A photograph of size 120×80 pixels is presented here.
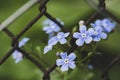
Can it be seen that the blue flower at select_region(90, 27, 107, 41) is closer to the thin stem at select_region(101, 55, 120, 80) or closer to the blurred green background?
the thin stem at select_region(101, 55, 120, 80)

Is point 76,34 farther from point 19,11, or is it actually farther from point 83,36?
point 19,11

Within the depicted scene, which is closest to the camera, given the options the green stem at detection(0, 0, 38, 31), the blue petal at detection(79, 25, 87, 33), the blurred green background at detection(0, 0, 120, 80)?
the green stem at detection(0, 0, 38, 31)

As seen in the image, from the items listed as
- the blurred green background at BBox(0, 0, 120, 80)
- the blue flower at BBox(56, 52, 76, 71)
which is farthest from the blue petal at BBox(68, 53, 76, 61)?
the blurred green background at BBox(0, 0, 120, 80)

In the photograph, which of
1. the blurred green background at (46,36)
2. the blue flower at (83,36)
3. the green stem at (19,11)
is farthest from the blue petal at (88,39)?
the blurred green background at (46,36)

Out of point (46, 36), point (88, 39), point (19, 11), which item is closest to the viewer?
point (19, 11)

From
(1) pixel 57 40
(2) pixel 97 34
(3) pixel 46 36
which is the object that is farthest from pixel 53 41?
(3) pixel 46 36

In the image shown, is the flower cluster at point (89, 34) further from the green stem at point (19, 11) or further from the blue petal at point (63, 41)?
the green stem at point (19, 11)
